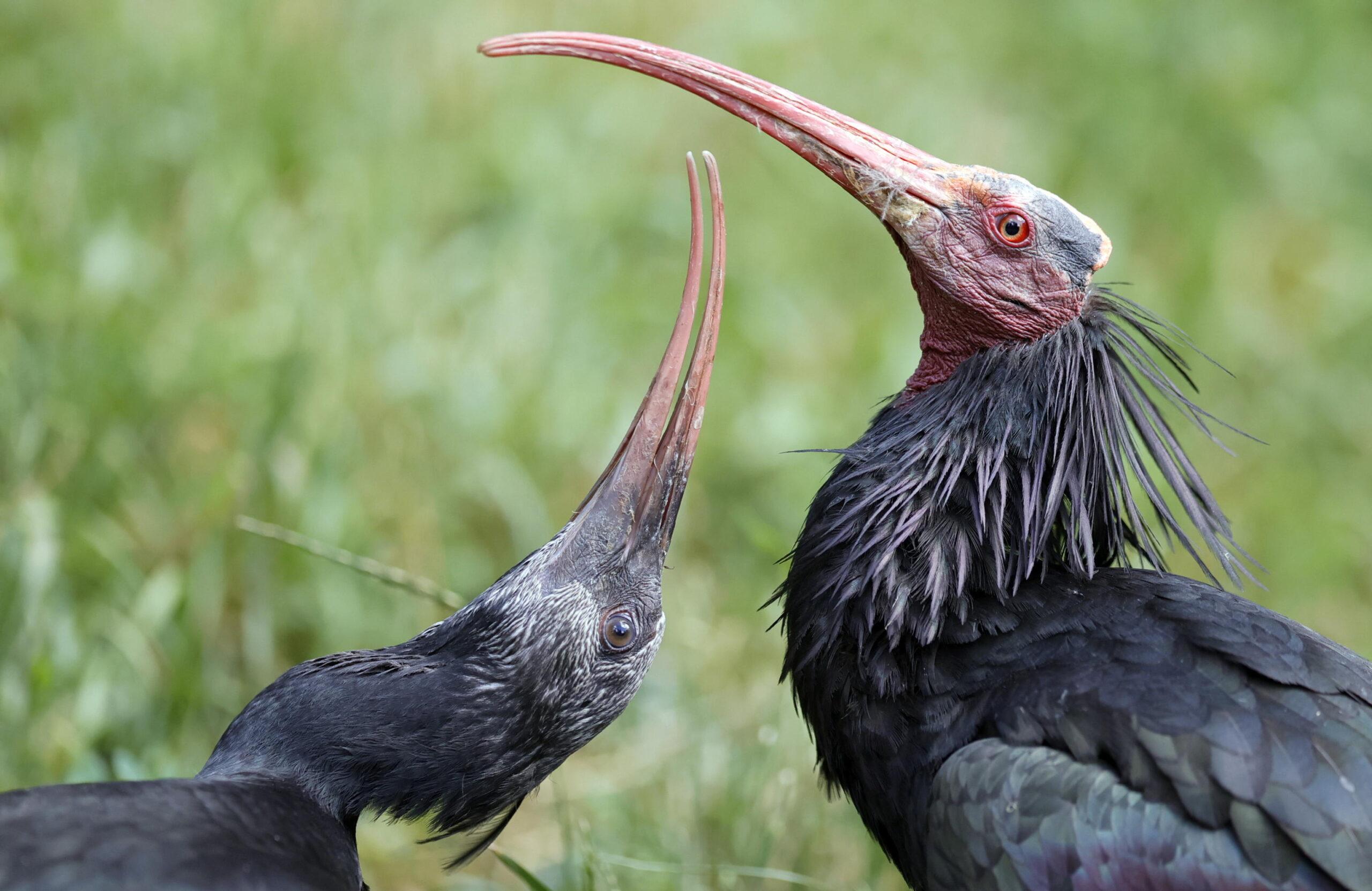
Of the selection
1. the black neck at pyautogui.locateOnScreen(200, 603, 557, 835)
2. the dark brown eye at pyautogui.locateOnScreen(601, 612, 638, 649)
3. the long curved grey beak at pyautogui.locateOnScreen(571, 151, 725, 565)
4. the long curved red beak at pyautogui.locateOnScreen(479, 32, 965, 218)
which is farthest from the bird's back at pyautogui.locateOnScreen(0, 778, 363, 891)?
the long curved red beak at pyautogui.locateOnScreen(479, 32, 965, 218)

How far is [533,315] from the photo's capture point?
227 inches

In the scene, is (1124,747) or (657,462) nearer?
(1124,747)

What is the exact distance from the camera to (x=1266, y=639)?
2.68 m

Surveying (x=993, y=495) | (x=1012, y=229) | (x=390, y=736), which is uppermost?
(x=1012, y=229)

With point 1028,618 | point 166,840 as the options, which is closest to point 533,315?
point 1028,618

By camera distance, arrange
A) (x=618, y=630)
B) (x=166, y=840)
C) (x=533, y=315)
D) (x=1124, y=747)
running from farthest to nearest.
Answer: (x=533, y=315)
(x=618, y=630)
(x=1124, y=747)
(x=166, y=840)

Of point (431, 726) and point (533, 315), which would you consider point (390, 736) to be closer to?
point (431, 726)

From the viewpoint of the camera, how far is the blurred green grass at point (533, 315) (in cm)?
423

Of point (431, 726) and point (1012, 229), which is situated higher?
point (1012, 229)

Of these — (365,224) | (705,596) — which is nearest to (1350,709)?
(705,596)

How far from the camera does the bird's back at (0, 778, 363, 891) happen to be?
2311 millimetres

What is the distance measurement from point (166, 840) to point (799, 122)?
202 centimetres

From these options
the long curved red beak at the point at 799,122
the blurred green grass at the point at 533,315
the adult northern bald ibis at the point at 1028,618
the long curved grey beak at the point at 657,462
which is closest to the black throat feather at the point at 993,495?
the adult northern bald ibis at the point at 1028,618

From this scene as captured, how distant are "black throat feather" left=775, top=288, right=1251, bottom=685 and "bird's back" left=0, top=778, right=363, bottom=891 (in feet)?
3.82
